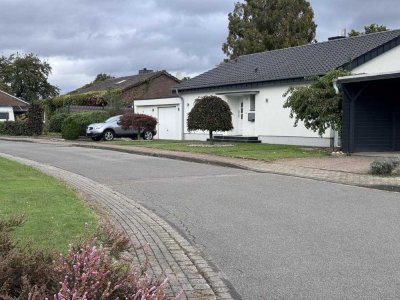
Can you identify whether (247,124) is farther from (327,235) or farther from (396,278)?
(396,278)

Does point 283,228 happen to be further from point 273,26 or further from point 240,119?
point 273,26

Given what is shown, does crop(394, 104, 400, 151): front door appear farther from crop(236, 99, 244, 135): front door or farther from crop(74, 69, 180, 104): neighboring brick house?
crop(74, 69, 180, 104): neighboring brick house

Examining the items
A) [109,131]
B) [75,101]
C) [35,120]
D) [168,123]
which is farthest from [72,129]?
[75,101]

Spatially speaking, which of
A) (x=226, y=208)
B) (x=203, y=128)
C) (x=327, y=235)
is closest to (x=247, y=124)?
(x=203, y=128)

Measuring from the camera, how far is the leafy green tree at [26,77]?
77375 mm

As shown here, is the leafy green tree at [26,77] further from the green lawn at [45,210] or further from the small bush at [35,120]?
the green lawn at [45,210]

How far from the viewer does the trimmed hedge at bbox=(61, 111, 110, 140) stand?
33156mm

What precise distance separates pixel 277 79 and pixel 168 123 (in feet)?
36.4

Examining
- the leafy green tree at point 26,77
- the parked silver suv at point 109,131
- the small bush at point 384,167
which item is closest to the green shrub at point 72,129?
the parked silver suv at point 109,131

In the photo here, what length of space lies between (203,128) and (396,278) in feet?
62.0

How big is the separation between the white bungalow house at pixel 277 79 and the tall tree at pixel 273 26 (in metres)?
20.0

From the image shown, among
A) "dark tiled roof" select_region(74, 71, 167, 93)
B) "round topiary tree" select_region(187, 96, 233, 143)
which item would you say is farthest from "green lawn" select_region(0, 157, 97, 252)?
"dark tiled roof" select_region(74, 71, 167, 93)

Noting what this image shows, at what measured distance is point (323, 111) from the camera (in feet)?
64.4

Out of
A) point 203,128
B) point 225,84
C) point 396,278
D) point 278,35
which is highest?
point 278,35
